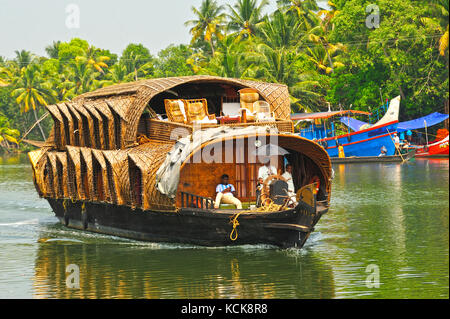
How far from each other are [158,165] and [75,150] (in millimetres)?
2539

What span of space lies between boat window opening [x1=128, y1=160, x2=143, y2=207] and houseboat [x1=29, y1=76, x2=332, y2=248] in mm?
17

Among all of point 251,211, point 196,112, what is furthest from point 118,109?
point 251,211

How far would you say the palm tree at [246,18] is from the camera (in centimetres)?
3788

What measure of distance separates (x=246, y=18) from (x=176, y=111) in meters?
27.5

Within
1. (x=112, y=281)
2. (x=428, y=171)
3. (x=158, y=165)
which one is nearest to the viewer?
(x=112, y=281)

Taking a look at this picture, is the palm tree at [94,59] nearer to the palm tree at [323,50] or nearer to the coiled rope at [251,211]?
the palm tree at [323,50]

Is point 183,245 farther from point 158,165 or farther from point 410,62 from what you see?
point 410,62

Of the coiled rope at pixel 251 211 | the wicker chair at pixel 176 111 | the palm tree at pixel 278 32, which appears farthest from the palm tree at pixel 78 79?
the coiled rope at pixel 251 211

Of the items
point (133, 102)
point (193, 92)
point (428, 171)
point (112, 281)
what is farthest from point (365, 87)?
point (112, 281)

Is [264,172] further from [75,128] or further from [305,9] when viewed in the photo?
[305,9]

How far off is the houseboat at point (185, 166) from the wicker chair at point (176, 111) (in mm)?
17

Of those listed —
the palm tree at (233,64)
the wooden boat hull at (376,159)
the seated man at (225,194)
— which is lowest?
the seated man at (225,194)

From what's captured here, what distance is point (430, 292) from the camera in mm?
7969

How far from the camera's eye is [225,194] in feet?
35.7
